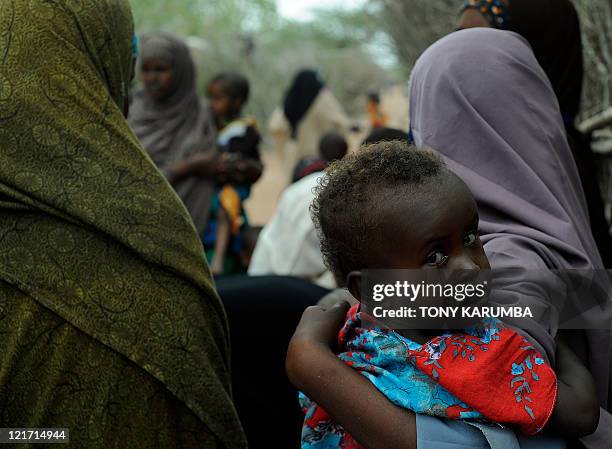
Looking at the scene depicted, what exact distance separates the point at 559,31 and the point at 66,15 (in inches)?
60.0

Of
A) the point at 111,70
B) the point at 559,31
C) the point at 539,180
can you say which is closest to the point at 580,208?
the point at 539,180

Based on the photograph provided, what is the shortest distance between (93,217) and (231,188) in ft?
10.7

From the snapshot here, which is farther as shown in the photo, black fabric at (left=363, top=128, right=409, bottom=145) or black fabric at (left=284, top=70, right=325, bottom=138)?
black fabric at (left=284, top=70, right=325, bottom=138)

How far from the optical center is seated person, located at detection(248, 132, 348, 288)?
3.96 m

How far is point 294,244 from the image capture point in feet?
13.2

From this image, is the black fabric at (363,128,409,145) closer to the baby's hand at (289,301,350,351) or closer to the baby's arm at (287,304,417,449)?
the baby's hand at (289,301,350,351)

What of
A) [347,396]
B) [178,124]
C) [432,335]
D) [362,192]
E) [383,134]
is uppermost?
[362,192]

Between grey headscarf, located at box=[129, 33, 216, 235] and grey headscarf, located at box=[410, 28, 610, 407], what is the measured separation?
2943mm

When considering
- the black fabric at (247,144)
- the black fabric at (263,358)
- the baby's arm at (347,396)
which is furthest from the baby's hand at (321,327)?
the black fabric at (247,144)

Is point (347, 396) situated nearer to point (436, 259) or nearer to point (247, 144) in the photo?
point (436, 259)

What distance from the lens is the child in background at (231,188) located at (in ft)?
16.6

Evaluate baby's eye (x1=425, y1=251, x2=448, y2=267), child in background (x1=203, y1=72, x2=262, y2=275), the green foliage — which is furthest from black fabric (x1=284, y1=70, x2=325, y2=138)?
baby's eye (x1=425, y1=251, x2=448, y2=267)

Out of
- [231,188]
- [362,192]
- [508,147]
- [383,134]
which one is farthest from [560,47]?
[231,188]

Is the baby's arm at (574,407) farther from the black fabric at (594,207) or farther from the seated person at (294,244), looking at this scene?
the seated person at (294,244)
